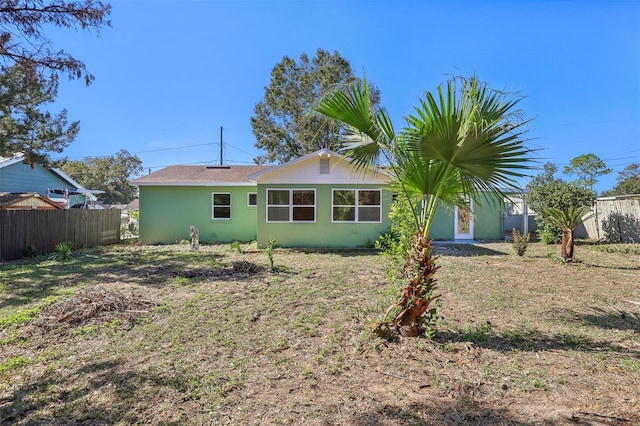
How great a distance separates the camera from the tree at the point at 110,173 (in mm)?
44688

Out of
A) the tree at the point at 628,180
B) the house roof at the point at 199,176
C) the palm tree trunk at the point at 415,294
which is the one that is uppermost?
the tree at the point at 628,180

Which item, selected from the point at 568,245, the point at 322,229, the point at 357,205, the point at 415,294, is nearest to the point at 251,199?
the point at 322,229

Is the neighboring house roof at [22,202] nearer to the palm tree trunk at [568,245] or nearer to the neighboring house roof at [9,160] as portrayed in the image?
the neighboring house roof at [9,160]

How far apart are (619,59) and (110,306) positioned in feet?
62.0

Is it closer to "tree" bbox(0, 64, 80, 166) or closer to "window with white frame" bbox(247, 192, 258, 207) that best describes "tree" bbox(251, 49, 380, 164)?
"window with white frame" bbox(247, 192, 258, 207)

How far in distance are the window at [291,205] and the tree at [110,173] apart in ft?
137

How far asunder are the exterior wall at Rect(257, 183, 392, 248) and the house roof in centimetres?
189

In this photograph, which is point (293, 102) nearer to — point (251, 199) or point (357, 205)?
point (251, 199)

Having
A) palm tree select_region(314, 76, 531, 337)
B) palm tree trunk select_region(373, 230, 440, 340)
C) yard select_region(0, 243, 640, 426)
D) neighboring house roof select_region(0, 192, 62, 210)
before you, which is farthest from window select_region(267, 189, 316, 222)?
neighboring house roof select_region(0, 192, 62, 210)

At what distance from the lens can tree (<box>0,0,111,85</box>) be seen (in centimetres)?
609

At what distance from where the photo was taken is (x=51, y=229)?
11.1 metres

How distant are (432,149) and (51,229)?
1292 cm

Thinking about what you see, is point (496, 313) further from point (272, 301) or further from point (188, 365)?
point (188, 365)

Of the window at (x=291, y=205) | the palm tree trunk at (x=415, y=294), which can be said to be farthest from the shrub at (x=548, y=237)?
the palm tree trunk at (x=415, y=294)
